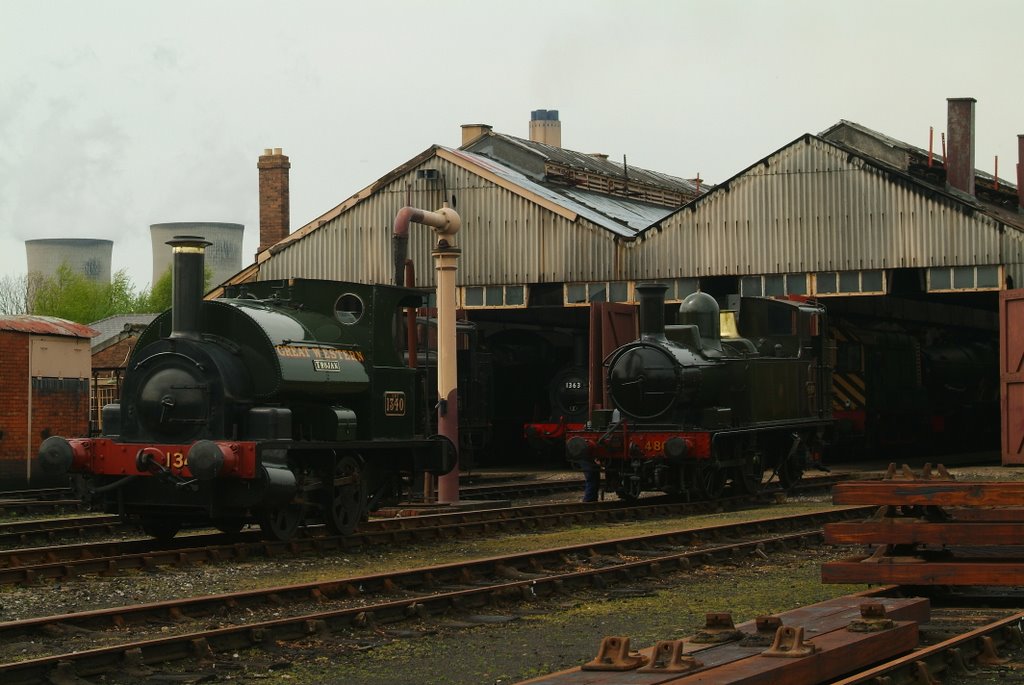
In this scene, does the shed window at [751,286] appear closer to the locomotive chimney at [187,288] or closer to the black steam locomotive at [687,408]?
the black steam locomotive at [687,408]

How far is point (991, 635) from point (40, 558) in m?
8.53

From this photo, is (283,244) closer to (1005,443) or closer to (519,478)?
(519,478)

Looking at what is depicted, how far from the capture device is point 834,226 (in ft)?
91.6

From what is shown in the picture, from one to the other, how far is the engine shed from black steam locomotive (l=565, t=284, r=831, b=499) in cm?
161

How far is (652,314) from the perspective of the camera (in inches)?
794

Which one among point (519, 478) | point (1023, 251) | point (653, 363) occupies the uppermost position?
point (1023, 251)

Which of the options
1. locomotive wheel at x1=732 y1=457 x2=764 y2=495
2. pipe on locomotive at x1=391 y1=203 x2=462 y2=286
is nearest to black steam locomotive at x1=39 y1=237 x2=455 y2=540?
pipe on locomotive at x1=391 y1=203 x2=462 y2=286

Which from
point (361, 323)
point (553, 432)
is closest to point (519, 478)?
point (553, 432)

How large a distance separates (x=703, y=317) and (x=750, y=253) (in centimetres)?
832

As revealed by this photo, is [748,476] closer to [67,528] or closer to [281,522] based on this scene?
[281,522]

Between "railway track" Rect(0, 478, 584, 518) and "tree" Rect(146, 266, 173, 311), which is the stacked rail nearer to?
"railway track" Rect(0, 478, 584, 518)

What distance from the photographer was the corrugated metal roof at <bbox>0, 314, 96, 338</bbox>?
24547mm

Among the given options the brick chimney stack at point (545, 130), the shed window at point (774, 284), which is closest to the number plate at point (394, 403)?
the shed window at point (774, 284)

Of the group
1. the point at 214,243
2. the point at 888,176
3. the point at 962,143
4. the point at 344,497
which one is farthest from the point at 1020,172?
the point at 214,243
